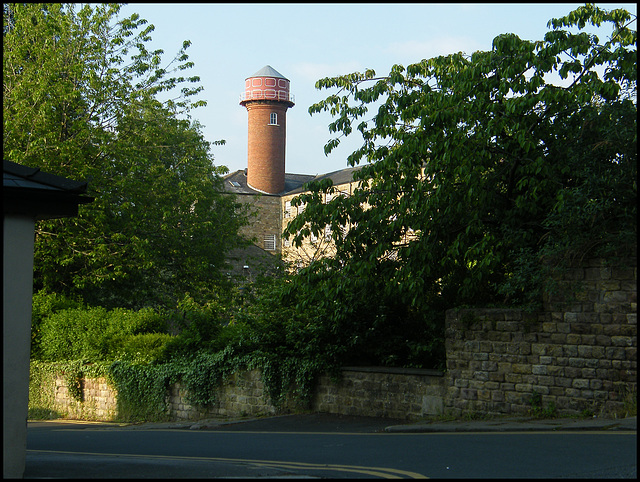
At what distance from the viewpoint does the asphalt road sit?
8.12 meters

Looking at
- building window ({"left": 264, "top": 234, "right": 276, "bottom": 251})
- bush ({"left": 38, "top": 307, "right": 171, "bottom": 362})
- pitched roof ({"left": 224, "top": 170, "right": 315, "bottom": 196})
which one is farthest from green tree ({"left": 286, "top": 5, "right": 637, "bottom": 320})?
building window ({"left": 264, "top": 234, "right": 276, "bottom": 251})

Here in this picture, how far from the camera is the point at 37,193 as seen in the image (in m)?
8.92

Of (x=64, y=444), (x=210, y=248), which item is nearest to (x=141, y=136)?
(x=210, y=248)

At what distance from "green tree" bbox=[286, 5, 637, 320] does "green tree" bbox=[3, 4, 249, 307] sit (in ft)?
41.2

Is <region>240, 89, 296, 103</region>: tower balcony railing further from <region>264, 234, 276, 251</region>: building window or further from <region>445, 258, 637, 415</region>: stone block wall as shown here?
<region>445, 258, 637, 415</region>: stone block wall

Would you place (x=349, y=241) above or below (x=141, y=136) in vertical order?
below

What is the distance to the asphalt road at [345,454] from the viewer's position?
8117mm

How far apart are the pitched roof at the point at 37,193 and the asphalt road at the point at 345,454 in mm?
3106

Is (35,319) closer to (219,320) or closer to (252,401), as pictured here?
(219,320)

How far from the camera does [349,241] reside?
1550cm

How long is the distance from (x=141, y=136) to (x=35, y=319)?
845 cm

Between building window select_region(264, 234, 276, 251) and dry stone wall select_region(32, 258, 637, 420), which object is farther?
building window select_region(264, 234, 276, 251)

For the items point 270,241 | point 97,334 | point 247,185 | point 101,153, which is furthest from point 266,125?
point 97,334

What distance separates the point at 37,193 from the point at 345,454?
5.31 meters
